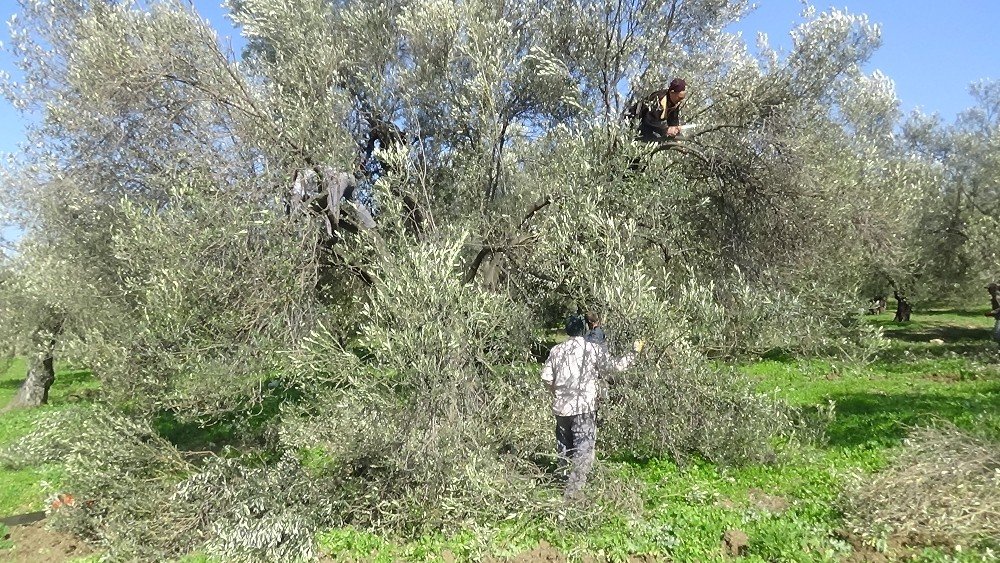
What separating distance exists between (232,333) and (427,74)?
4.77m

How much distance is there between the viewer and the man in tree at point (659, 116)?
7.88m

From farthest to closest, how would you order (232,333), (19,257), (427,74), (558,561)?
(19,257) → (427,74) → (232,333) → (558,561)

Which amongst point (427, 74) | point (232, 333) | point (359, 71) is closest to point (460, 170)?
point (427, 74)

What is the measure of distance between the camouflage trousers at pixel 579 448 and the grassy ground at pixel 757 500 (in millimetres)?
432

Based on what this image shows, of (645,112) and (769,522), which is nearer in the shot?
(769,522)

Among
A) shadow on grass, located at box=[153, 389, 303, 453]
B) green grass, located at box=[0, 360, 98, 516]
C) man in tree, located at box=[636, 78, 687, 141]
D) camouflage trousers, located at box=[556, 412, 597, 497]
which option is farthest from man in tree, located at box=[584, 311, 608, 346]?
green grass, located at box=[0, 360, 98, 516]

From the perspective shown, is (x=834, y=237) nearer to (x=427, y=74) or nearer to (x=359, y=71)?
(x=427, y=74)

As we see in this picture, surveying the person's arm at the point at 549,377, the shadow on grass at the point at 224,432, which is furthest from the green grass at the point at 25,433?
the person's arm at the point at 549,377

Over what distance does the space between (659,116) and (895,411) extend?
22.4 feet

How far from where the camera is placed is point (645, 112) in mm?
8086

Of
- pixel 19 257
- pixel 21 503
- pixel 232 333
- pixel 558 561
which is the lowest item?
pixel 21 503

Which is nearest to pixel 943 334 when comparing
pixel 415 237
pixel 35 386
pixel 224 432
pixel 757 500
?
pixel 757 500

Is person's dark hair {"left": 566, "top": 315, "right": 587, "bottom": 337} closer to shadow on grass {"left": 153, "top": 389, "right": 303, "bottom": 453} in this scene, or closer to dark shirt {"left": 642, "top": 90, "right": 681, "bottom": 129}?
dark shirt {"left": 642, "top": 90, "right": 681, "bottom": 129}

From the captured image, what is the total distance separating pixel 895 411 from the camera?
10352mm
